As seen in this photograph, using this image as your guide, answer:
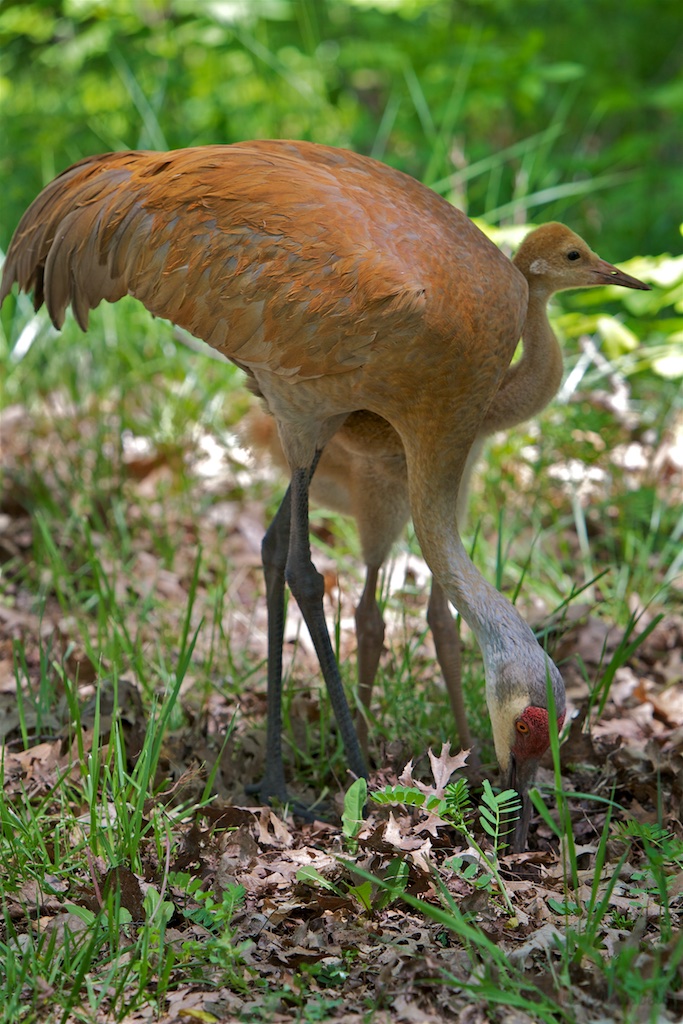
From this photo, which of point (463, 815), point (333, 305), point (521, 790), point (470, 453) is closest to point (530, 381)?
point (470, 453)

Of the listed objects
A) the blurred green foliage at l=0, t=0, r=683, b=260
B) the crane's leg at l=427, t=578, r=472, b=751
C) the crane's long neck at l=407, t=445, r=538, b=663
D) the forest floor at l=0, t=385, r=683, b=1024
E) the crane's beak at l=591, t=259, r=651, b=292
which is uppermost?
the blurred green foliage at l=0, t=0, r=683, b=260

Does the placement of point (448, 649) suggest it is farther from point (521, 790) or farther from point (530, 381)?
point (530, 381)

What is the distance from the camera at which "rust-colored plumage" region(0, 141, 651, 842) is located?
3.17 m

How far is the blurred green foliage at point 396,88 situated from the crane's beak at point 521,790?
4.35m

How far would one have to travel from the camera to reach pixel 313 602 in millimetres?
3717

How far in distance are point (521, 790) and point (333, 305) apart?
4.89 feet

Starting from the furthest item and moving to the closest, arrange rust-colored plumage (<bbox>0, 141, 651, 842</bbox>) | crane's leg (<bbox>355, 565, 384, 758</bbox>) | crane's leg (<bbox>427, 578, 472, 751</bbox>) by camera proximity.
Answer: crane's leg (<bbox>355, 565, 384, 758</bbox>) → crane's leg (<bbox>427, 578, 472, 751</bbox>) → rust-colored plumage (<bbox>0, 141, 651, 842</bbox>)

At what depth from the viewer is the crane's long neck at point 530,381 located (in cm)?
375

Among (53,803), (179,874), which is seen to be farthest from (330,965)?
(53,803)

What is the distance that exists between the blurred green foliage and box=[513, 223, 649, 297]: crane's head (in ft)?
9.92

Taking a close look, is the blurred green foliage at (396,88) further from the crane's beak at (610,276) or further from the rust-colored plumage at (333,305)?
the rust-colored plumage at (333,305)

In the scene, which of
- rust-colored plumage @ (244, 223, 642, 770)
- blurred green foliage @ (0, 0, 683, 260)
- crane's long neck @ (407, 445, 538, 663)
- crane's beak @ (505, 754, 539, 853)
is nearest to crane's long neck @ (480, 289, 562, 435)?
rust-colored plumage @ (244, 223, 642, 770)

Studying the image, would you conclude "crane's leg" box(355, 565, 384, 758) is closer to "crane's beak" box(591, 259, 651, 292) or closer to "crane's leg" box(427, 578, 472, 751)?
"crane's leg" box(427, 578, 472, 751)

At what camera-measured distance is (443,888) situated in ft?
8.48
